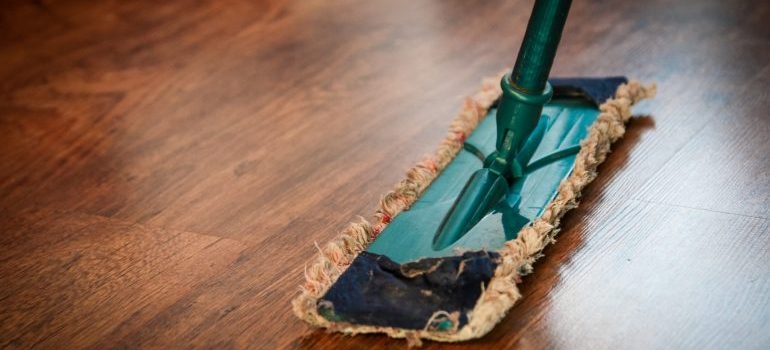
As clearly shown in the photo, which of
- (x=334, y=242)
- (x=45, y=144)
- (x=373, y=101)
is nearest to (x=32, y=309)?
(x=334, y=242)

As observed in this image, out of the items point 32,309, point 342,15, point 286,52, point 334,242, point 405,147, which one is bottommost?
point 32,309

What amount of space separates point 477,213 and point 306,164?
33 centimetres

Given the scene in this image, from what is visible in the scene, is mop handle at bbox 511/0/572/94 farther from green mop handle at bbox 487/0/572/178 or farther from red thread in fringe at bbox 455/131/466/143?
red thread in fringe at bbox 455/131/466/143

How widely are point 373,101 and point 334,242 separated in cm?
46

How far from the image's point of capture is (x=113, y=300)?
0.97 metres

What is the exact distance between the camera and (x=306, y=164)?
1213 millimetres

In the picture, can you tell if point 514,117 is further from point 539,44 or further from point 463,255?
point 463,255

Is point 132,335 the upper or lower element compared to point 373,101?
lower

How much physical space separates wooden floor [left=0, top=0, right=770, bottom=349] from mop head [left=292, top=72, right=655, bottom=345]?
0.02 m

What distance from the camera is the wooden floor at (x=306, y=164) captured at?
0.89 metres

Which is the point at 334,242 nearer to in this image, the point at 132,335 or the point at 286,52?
the point at 132,335

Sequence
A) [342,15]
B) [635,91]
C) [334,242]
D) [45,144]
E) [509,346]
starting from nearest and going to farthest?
1. [509,346]
2. [334,242]
3. [635,91]
4. [45,144]
5. [342,15]

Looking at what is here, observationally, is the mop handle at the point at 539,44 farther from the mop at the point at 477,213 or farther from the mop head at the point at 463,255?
the mop head at the point at 463,255

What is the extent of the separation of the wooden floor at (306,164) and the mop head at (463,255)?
2 cm
